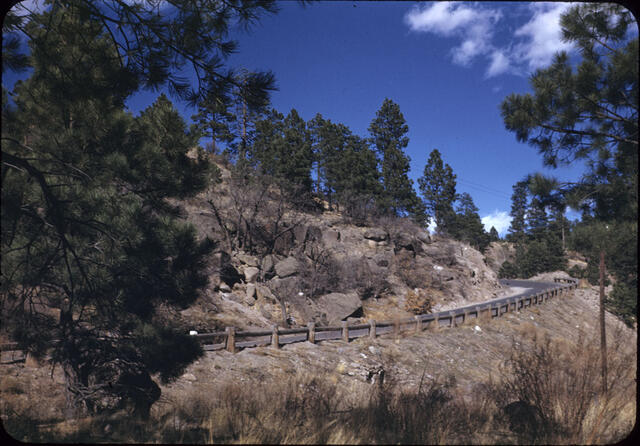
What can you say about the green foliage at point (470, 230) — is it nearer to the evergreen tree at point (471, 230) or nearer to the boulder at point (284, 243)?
the evergreen tree at point (471, 230)

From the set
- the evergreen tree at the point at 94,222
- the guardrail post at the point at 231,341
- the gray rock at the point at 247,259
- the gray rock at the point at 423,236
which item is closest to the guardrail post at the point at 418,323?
the guardrail post at the point at 231,341

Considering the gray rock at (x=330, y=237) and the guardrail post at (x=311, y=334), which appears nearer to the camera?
the guardrail post at (x=311, y=334)

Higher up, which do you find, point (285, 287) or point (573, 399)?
point (285, 287)

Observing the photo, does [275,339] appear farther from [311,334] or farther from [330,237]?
[330,237]

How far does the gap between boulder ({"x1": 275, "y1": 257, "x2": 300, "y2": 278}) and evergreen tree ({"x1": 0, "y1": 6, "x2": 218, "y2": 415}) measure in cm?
1500

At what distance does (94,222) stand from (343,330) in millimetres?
11348

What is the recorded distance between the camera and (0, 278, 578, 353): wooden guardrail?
11.3 m

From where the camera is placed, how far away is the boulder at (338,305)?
64.2 feet

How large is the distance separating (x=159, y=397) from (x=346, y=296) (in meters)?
15.1

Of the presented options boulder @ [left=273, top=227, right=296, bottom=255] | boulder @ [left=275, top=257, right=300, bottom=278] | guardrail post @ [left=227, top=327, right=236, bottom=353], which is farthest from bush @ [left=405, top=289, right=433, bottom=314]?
guardrail post @ [left=227, top=327, right=236, bottom=353]

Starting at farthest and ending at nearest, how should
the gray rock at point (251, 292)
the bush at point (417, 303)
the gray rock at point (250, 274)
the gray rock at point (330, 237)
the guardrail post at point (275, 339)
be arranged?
the gray rock at point (330, 237), the bush at point (417, 303), the gray rock at point (250, 274), the gray rock at point (251, 292), the guardrail post at point (275, 339)

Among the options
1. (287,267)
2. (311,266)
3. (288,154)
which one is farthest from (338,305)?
(288,154)

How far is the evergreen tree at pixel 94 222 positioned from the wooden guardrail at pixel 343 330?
1.28 meters

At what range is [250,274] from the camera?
20828 millimetres
